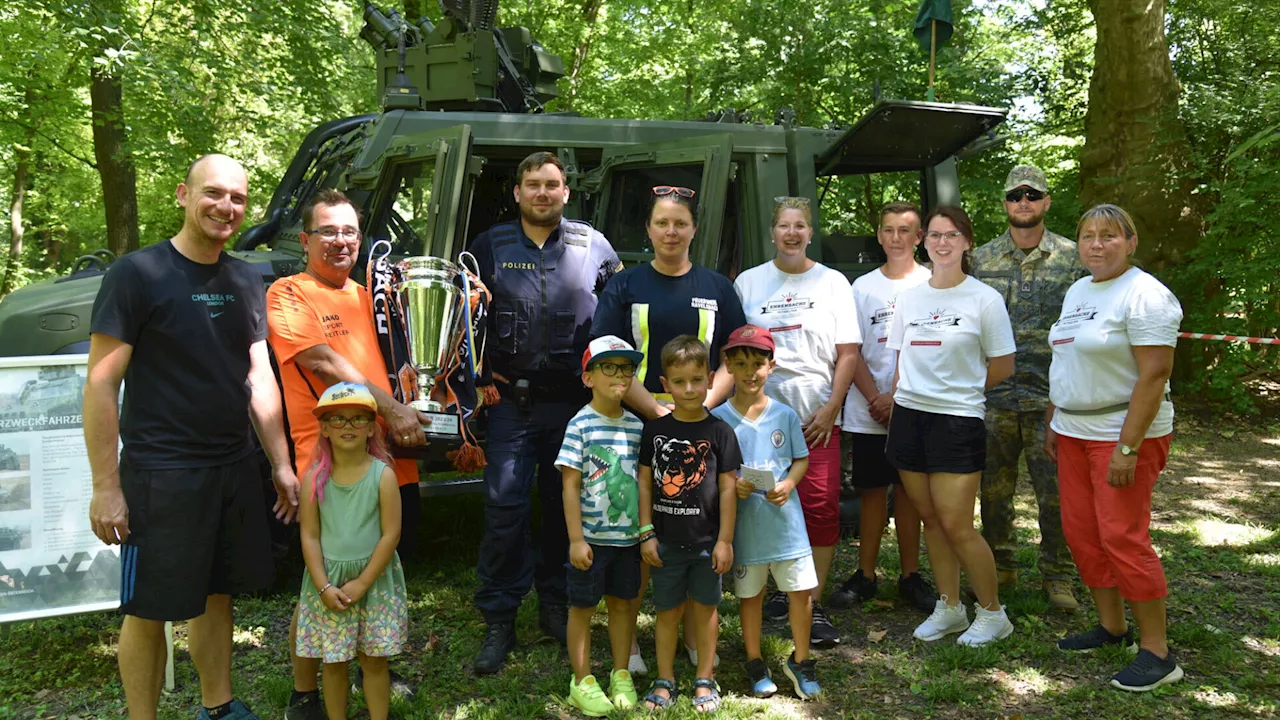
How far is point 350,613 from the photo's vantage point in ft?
10.8

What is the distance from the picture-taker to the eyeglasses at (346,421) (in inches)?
130

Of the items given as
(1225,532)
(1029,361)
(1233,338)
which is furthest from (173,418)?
(1233,338)

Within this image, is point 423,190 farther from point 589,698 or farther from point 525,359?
point 589,698

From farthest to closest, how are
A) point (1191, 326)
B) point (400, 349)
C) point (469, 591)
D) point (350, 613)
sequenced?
point (1191, 326) → point (469, 591) → point (400, 349) → point (350, 613)

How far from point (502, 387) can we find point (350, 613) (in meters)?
1.20

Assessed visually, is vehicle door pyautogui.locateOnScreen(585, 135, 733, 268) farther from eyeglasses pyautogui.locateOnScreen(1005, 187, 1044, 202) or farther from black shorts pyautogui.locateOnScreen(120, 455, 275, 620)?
black shorts pyautogui.locateOnScreen(120, 455, 275, 620)

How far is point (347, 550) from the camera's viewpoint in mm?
3326

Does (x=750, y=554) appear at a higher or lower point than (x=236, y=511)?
lower

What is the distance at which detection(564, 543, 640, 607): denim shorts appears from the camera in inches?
143

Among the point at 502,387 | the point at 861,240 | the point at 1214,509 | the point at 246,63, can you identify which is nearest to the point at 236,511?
the point at 502,387

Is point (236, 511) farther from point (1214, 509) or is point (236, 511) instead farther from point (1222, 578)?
point (1214, 509)

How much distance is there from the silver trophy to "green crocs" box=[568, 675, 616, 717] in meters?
1.13

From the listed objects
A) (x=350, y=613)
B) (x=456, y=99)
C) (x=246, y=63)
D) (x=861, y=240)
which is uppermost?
(x=246, y=63)

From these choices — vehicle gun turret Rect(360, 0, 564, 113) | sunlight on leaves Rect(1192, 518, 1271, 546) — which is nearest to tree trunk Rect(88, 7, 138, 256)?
vehicle gun turret Rect(360, 0, 564, 113)
